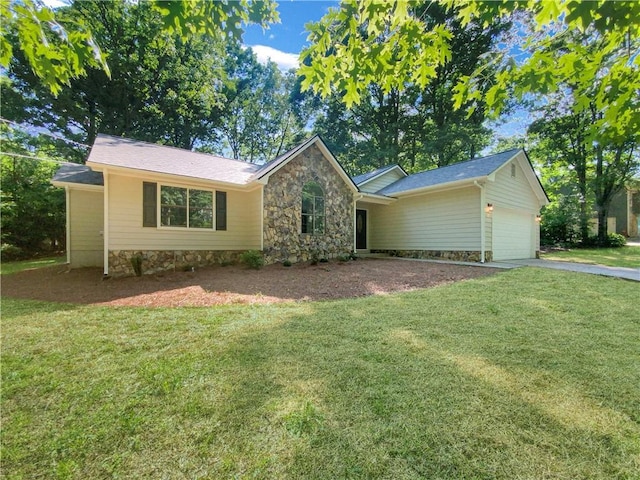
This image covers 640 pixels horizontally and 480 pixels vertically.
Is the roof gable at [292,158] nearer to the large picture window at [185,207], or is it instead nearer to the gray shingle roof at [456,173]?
the large picture window at [185,207]

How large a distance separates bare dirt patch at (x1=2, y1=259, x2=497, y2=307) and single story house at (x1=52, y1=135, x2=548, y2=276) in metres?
1.05

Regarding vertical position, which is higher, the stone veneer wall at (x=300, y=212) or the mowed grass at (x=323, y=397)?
the stone veneer wall at (x=300, y=212)

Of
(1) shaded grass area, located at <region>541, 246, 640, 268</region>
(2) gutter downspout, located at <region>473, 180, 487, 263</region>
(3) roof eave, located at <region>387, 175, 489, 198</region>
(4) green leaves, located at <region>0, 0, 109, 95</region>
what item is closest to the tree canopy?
(4) green leaves, located at <region>0, 0, 109, 95</region>

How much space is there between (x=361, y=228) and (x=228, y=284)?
9.50 metres

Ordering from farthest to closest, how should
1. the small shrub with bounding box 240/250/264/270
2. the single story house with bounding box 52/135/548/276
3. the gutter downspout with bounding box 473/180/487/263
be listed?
the gutter downspout with bounding box 473/180/487/263 < the small shrub with bounding box 240/250/264/270 < the single story house with bounding box 52/135/548/276

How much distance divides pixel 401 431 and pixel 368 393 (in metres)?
0.47

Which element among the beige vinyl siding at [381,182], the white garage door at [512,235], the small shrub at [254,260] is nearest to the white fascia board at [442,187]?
the white garage door at [512,235]

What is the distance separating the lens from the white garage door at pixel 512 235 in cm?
1145

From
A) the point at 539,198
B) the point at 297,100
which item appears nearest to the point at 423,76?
the point at 539,198

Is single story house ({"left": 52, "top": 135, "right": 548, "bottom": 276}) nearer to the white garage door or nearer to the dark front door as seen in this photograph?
the white garage door

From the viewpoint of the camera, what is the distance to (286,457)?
1.75 m

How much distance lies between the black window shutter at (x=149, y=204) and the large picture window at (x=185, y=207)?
176mm

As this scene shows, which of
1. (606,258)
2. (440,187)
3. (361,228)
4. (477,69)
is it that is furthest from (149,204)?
(606,258)

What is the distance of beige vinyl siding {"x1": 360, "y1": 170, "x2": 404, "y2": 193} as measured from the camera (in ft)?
49.6
